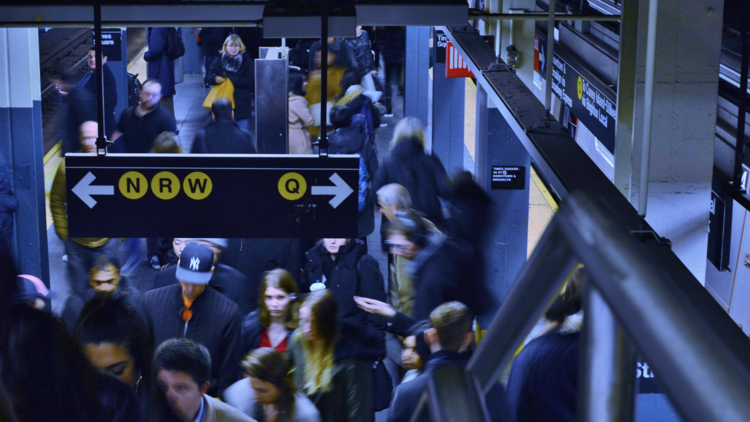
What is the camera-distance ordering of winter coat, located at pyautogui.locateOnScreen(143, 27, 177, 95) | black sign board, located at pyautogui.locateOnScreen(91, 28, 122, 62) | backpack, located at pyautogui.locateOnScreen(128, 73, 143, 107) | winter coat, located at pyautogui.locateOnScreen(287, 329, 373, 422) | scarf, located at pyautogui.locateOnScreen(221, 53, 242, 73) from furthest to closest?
1. winter coat, located at pyautogui.locateOnScreen(143, 27, 177, 95)
2. backpack, located at pyautogui.locateOnScreen(128, 73, 143, 107)
3. scarf, located at pyautogui.locateOnScreen(221, 53, 242, 73)
4. black sign board, located at pyautogui.locateOnScreen(91, 28, 122, 62)
5. winter coat, located at pyautogui.locateOnScreen(287, 329, 373, 422)

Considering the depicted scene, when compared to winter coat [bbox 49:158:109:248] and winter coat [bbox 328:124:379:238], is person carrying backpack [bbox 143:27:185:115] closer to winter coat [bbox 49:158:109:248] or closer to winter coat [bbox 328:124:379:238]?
winter coat [bbox 328:124:379:238]

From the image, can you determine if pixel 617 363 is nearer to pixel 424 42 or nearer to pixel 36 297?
pixel 36 297

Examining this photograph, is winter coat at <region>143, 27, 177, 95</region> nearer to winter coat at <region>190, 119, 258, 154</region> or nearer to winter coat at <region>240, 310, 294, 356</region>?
winter coat at <region>190, 119, 258, 154</region>

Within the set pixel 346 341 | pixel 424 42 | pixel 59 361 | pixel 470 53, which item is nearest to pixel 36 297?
pixel 59 361

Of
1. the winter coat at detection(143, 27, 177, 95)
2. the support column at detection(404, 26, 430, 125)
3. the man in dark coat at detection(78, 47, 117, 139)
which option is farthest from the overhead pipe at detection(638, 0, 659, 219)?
the support column at detection(404, 26, 430, 125)

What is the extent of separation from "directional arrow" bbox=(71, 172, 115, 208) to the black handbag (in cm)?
166

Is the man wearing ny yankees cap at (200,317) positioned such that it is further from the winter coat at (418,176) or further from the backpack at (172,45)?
the backpack at (172,45)

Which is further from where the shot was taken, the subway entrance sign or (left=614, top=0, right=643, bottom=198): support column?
(left=614, top=0, right=643, bottom=198): support column

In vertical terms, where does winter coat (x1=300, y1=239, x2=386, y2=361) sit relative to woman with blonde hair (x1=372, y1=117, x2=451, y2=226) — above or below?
below

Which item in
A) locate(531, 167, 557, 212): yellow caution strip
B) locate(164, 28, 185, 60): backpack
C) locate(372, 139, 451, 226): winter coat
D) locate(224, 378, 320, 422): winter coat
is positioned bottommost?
locate(531, 167, 557, 212): yellow caution strip

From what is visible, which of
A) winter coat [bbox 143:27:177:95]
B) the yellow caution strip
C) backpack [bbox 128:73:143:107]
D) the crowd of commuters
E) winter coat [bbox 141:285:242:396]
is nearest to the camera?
the crowd of commuters

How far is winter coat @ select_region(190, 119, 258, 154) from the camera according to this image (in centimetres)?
700

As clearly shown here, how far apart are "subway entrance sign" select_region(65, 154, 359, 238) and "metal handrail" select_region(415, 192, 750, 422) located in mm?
3220

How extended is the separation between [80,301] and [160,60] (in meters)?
7.55
